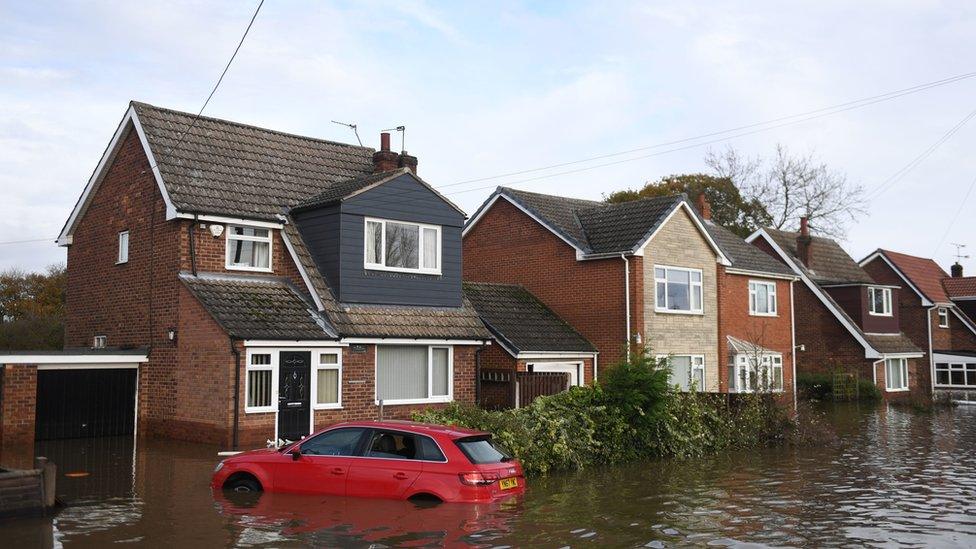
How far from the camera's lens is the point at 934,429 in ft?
98.8

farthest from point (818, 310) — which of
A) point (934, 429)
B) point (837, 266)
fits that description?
point (934, 429)

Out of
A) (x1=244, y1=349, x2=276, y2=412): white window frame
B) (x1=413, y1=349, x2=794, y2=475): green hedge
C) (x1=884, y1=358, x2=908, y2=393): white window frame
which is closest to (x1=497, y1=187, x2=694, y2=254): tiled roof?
(x1=413, y1=349, x2=794, y2=475): green hedge

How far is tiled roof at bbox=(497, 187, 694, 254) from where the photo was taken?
30.4m

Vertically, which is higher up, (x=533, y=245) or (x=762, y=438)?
(x=533, y=245)

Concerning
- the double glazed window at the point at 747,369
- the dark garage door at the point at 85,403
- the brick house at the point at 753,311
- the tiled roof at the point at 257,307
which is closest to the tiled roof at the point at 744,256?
the brick house at the point at 753,311

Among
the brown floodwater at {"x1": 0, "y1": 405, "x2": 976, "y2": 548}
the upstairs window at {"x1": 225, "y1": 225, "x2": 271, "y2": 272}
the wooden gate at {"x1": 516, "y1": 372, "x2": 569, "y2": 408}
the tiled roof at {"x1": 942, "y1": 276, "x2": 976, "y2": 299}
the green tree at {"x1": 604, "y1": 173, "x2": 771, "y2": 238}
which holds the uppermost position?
the green tree at {"x1": 604, "y1": 173, "x2": 771, "y2": 238}

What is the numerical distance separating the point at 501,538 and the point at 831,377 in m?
35.3

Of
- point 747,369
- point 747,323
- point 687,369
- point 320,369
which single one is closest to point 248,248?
point 320,369

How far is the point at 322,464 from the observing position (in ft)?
45.1

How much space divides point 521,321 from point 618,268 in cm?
370

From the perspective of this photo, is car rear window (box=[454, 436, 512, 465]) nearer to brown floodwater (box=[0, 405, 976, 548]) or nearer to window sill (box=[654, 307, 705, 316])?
brown floodwater (box=[0, 405, 976, 548])

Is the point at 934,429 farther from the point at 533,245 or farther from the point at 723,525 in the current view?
the point at 723,525

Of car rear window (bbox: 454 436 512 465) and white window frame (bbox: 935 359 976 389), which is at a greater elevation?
white window frame (bbox: 935 359 976 389)

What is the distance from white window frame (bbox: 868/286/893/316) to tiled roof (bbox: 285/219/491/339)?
27626 mm
